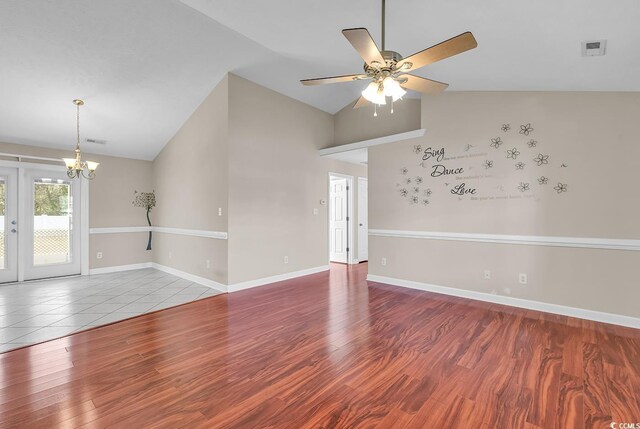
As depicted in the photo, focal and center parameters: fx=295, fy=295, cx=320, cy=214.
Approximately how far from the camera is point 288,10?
117 inches

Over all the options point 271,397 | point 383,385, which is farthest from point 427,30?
point 271,397

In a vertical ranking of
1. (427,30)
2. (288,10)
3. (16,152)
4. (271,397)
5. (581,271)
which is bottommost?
(271,397)

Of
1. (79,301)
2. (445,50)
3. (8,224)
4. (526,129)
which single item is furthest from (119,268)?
(526,129)

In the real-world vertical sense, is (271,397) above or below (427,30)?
below

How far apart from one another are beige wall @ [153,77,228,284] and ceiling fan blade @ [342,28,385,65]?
9.81 feet

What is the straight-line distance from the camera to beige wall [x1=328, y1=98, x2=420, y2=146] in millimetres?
5074

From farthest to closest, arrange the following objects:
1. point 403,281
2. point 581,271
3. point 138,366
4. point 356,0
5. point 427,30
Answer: point 403,281 < point 581,271 < point 427,30 < point 356,0 < point 138,366

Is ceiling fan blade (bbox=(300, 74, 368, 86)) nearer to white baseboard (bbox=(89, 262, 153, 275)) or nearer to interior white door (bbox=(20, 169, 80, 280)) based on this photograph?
interior white door (bbox=(20, 169, 80, 280))

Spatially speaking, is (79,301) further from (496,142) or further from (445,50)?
(496,142)

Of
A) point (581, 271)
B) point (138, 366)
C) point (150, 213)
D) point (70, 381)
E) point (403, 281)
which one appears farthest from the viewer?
point (150, 213)

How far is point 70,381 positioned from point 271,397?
1.55 meters

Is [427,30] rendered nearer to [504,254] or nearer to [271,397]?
[504,254]

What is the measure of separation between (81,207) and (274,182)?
392 centimetres

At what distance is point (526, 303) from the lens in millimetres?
3791
